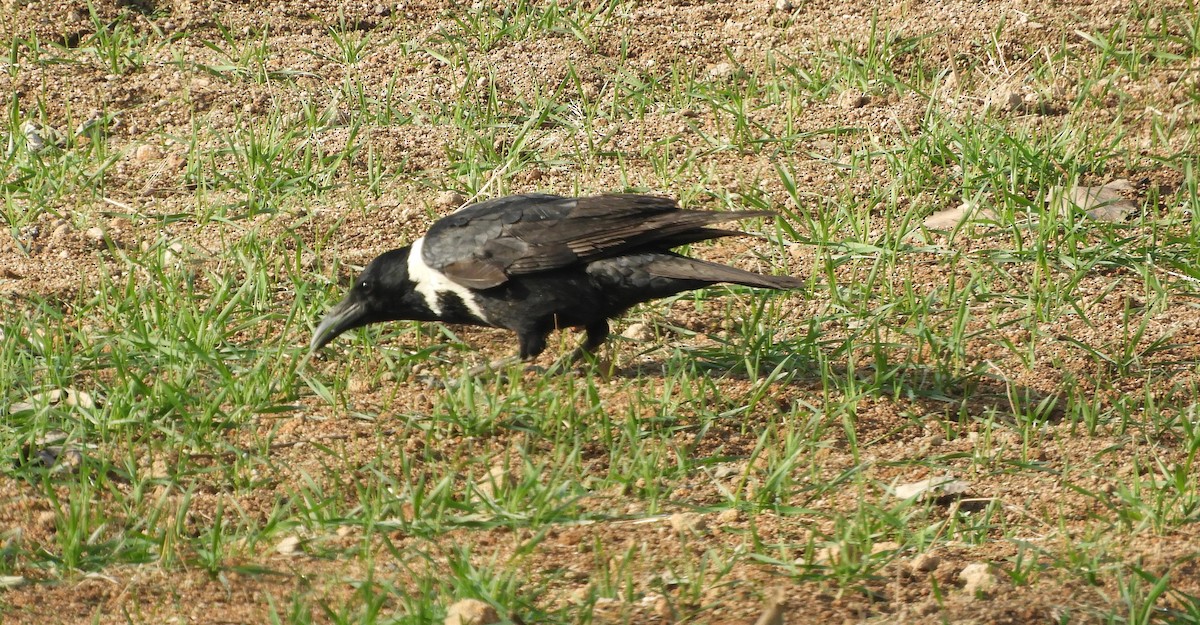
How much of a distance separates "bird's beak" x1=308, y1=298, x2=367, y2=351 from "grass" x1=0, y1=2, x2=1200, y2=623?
12 centimetres

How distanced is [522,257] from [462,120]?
1.94 metres

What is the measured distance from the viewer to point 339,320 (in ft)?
17.4

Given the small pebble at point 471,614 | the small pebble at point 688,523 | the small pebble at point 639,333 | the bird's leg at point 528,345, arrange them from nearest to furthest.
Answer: the small pebble at point 471,614 < the small pebble at point 688,523 < the bird's leg at point 528,345 < the small pebble at point 639,333

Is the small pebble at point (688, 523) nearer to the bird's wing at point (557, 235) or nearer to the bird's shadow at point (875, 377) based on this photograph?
the bird's shadow at point (875, 377)

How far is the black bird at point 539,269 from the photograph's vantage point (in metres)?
5.18

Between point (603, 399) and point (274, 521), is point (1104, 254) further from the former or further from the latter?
point (274, 521)

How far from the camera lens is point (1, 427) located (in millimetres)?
4523

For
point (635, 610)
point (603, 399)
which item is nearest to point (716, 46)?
point (603, 399)

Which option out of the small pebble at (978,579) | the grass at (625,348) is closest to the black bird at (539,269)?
the grass at (625,348)

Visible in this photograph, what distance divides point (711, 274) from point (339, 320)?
1.35 metres

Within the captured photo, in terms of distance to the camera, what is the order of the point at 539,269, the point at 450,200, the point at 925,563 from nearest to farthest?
1. the point at 925,563
2. the point at 539,269
3. the point at 450,200

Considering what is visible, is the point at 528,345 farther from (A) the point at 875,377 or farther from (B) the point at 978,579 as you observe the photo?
(B) the point at 978,579

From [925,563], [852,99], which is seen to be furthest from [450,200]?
[925,563]

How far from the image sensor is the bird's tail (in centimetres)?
494
